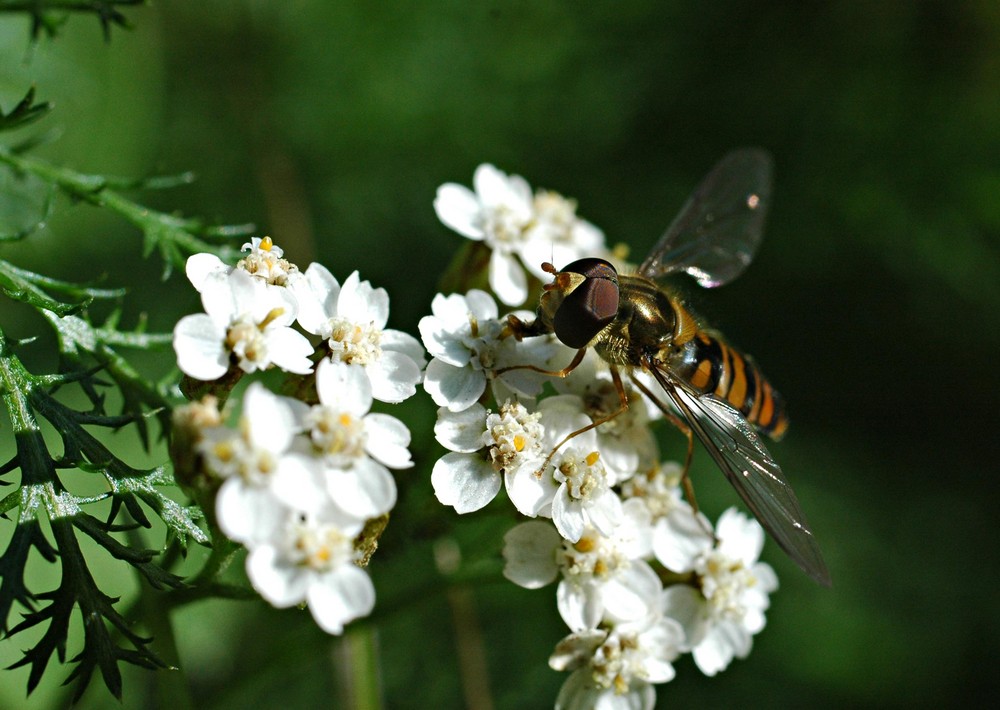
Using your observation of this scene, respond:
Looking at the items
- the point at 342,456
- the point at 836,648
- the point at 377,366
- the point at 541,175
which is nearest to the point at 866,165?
the point at 541,175

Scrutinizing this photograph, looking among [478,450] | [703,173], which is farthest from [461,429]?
[703,173]

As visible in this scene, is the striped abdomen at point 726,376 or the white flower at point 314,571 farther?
the striped abdomen at point 726,376

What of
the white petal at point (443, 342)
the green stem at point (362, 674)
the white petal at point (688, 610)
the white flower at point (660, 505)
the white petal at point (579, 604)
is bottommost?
the green stem at point (362, 674)

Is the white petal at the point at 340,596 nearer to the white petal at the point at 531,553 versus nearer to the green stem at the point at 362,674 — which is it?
the white petal at the point at 531,553

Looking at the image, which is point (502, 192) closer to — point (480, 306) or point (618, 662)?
point (480, 306)

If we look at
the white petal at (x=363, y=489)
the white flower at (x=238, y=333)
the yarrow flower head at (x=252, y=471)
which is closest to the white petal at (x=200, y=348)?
the white flower at (x=238, y=333)

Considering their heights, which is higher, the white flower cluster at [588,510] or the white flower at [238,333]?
the white flower at [238,333]

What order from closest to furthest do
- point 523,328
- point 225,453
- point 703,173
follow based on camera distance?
point 225,453, point 523,328, point 703,173

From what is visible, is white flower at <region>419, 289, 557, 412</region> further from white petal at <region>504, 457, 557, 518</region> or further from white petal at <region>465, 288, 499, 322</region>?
white petal at <region>504, 457, 557, 518</region>
